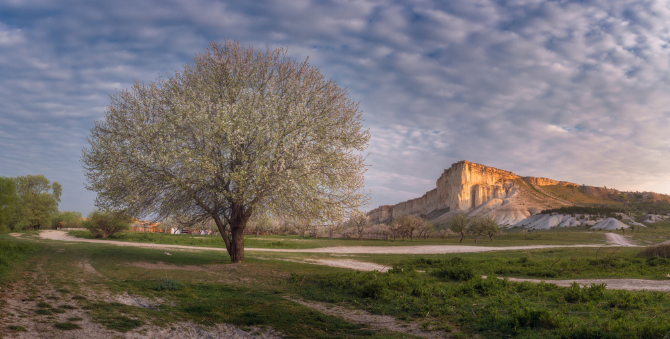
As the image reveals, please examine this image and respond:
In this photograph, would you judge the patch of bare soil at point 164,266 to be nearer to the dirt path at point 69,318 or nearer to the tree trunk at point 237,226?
the tree trunk at point 237,226

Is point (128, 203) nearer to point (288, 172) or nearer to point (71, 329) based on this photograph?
point (288, 172)

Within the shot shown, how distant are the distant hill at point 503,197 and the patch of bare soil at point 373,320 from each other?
114 meters

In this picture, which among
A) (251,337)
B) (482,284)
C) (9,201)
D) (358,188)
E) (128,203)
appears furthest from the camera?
(9,201)

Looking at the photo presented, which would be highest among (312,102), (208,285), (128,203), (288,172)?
(312,102)

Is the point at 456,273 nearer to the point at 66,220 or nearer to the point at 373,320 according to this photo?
the point at 373,320

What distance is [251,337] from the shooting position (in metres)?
7.52

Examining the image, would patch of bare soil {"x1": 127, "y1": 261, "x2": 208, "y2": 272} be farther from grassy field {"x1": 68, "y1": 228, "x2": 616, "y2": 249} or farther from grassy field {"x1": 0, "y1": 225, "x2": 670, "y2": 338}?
grassy field {"x1": 68, "y1": 228, "x2": 616, "y2": 249}

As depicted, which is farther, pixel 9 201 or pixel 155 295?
pixel 9 201

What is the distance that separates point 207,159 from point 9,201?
31.1 metres

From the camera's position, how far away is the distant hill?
392ft

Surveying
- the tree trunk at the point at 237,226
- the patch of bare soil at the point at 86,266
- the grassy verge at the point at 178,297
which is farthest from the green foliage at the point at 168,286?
the tree trunk at the point at 237,226

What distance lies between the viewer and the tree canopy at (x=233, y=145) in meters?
15.6

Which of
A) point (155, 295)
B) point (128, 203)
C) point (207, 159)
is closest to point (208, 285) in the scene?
point (155, 295)

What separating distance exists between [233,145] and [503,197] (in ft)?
477
